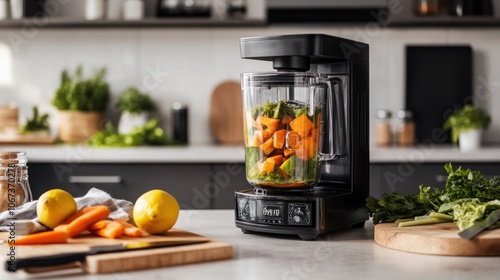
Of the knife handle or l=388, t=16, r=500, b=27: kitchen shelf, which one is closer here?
the knife handle

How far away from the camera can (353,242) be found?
1539 millimetres

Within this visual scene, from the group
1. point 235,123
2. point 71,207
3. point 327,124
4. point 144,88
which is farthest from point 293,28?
point 71,207

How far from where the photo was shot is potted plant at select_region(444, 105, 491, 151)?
377 cm

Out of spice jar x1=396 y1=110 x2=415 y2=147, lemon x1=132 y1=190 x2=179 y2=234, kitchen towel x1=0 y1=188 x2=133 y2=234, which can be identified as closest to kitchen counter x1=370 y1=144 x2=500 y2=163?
spice jar x1=396 y1=110 x2=415 y2=147

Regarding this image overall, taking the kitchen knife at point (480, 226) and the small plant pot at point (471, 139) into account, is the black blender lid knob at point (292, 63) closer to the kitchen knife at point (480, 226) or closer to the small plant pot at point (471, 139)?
the kitchen knife at point (480, 226)

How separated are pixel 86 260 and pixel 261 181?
1.58 ft

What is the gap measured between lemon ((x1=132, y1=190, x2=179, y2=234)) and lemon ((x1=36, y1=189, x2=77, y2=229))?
0.15m

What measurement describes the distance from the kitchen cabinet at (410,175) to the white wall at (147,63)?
2.48ft

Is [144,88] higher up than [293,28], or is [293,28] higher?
[293,28]

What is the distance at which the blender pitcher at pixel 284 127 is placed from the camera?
157cm

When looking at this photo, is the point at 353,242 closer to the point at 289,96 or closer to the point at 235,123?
the point at 289,96

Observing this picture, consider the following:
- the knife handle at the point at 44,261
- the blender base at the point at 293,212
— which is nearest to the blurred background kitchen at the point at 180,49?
the blender base at the point at 293,212

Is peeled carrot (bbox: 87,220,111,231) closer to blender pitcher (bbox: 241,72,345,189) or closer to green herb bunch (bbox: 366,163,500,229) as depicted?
blender pitcher (bbox: 241,72,345,189)

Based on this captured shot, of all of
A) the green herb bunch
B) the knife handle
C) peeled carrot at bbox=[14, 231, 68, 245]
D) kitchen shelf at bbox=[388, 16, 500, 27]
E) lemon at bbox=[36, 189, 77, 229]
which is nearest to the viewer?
the knife handle
